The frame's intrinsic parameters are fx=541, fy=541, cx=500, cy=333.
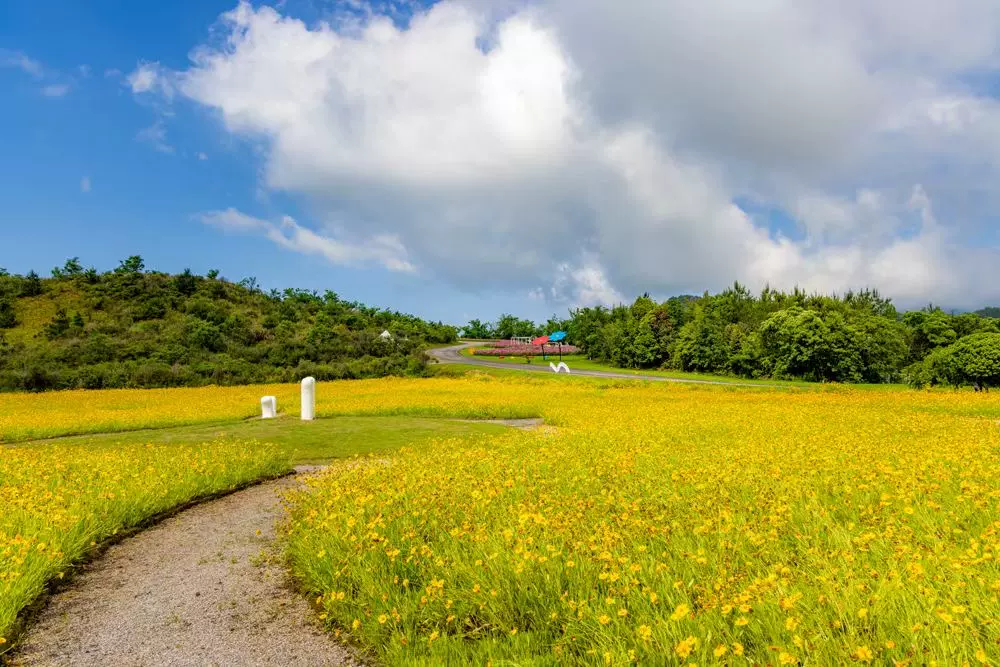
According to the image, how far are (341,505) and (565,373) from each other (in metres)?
46.7

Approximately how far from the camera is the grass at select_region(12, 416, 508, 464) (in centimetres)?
1585

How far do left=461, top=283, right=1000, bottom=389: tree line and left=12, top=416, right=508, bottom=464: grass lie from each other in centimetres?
4125

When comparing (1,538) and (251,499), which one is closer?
(1,538)

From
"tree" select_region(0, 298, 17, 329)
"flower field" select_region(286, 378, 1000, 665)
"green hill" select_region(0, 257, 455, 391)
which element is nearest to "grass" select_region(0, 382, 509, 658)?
"flower field" select_region(286, 378, 1000, 665)

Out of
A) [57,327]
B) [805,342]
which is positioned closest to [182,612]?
[57,327]

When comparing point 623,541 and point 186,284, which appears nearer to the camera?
point 623,541

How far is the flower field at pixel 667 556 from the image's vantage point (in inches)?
143

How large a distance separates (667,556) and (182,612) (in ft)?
17.5

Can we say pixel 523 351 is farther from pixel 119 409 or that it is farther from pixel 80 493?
pixel 80 493

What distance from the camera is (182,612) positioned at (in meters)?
6.07

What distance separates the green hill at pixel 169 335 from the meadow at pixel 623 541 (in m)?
31.1

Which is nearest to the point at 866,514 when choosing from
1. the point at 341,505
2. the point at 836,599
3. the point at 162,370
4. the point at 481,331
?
the point at 836,599

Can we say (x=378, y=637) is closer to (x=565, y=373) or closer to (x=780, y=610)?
(x=780, y=610)

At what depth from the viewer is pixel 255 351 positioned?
47.8m
